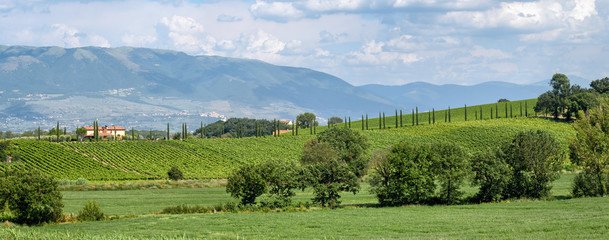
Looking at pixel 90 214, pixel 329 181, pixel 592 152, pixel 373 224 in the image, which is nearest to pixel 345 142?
pixel 329 181

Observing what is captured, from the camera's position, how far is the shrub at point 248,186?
7131 cm

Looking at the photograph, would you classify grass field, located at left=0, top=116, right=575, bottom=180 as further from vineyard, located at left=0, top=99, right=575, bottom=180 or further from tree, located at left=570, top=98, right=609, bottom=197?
tree, located at left=570, top=98, right=609, bottom=197

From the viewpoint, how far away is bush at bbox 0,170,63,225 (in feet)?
203

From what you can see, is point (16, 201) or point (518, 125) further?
point (518, 125)

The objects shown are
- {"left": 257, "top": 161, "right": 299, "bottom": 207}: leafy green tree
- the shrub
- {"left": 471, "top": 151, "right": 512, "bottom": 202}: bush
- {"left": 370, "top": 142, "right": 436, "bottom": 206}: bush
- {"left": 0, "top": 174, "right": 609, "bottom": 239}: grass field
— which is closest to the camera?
{"left": 0, "top": 174, "right": 609, "bottom": 239}: grass field

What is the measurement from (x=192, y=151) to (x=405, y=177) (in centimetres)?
7904

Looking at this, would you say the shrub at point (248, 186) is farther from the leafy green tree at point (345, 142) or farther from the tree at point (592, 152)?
the leafy green tree at point (345, 142)

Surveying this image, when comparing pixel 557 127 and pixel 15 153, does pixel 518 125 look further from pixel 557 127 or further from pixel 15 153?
pixel 15 153

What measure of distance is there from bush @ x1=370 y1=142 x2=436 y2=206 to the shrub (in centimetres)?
977

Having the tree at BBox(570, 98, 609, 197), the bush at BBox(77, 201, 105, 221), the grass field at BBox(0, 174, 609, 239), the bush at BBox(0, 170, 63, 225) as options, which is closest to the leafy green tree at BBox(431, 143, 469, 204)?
the grass field at BBox(0, 174, 609, 239)

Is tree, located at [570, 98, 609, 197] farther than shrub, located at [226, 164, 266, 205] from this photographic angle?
Yes

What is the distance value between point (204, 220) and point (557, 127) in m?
130

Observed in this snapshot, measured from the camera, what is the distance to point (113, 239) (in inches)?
1479

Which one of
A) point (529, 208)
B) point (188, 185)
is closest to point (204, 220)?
point (529, 208)
